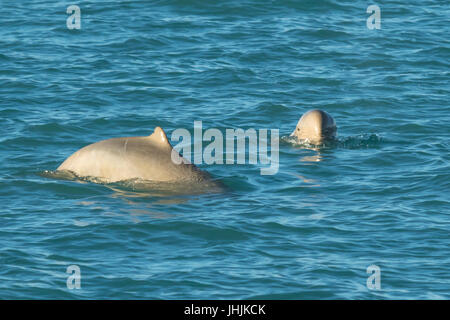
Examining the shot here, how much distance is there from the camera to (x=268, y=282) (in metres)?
14.0

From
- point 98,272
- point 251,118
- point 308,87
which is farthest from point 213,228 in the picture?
point 308,87

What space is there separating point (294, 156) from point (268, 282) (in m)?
8.11

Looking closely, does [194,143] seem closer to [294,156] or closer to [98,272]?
[294,156]

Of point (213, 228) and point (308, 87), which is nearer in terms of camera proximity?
point (213, 228)
